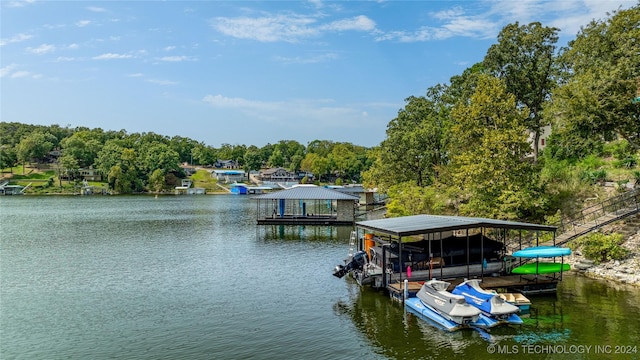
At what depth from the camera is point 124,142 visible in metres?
171

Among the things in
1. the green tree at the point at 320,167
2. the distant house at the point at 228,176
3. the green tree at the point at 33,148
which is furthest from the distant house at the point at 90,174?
the green tree at the point at 320,167

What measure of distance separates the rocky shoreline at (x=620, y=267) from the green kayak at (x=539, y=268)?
13.3 feet

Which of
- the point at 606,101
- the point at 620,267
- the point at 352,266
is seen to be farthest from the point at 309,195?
the point at 620,267

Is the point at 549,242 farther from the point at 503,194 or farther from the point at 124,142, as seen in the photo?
the point at 124,142

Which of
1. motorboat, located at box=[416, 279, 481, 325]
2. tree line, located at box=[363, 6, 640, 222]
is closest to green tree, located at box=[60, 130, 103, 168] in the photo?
tree line, located at box=[363, 6, 640, 222]

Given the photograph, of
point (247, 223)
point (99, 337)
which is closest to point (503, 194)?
point (99, 337)

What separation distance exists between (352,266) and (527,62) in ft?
102

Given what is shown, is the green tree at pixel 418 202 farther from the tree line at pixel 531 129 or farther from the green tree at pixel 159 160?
the green tree at pixel 159 160

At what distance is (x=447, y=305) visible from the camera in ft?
61.8

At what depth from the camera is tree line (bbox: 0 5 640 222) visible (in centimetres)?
3111

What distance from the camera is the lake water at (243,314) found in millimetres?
16828

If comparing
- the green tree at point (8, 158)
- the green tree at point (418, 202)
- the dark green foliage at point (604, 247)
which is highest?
the green tree at point (8, 158)

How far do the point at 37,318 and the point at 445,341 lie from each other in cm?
1807

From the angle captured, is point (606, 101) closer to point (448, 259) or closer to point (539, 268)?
point (539, 268)
